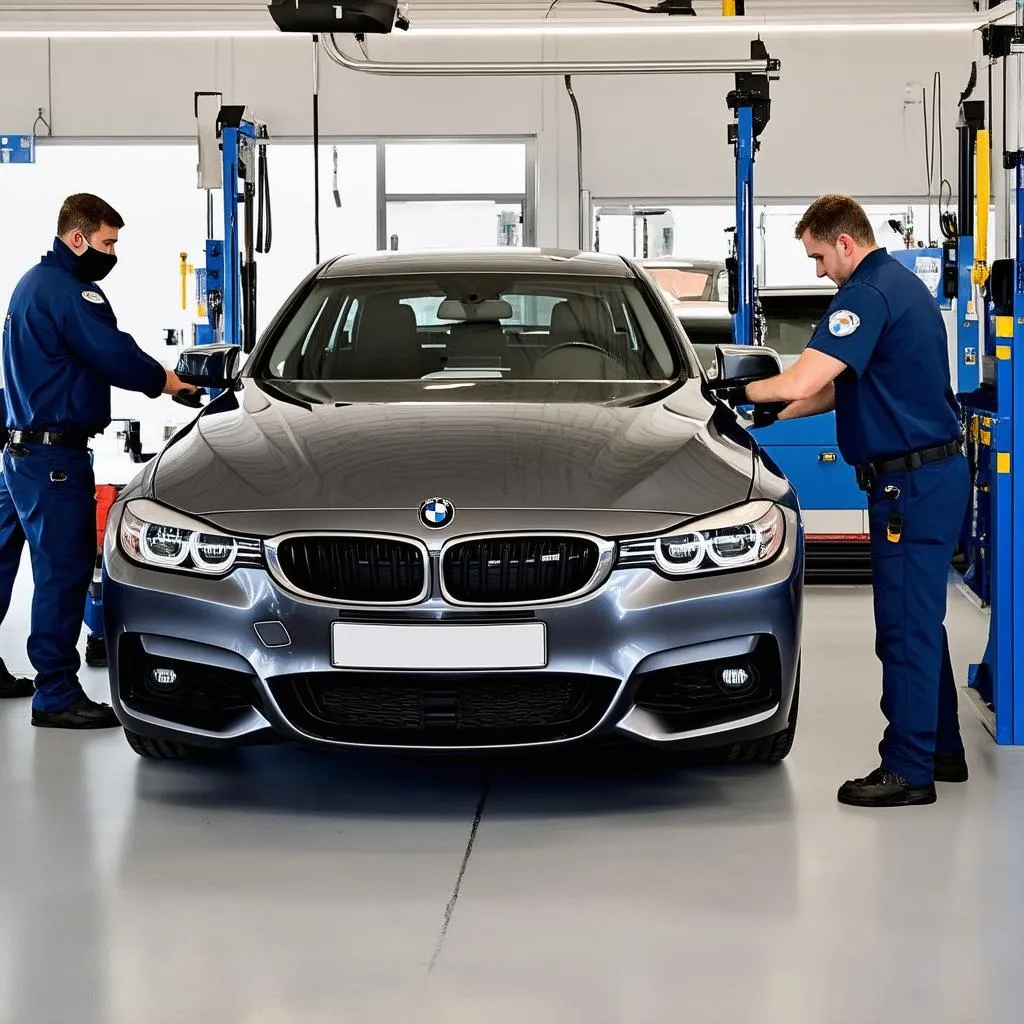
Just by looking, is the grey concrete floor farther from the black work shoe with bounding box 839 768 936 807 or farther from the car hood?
the car hood

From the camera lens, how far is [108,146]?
1414cm

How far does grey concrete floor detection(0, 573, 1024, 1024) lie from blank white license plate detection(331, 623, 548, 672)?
42 cm

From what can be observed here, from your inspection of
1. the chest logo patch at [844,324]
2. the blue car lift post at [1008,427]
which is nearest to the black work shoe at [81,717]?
the chest logo patch at [844,324]

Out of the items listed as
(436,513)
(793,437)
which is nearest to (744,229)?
(793,437)

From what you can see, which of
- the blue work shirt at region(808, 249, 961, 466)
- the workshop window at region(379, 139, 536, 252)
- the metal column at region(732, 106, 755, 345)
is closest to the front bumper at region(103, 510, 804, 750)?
the blue work shirt at region(808, 249, 961, 466)

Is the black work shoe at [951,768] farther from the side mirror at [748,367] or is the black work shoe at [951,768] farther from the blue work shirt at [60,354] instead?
the blue work shirt at [60,354]

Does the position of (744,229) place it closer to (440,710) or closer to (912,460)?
(912,460)

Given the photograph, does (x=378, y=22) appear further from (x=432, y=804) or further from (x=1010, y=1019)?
(x=1010, y=1019)

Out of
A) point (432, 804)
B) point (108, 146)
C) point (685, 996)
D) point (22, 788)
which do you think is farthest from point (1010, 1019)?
point (108, 146)

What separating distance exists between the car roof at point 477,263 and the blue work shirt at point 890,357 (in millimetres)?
1209

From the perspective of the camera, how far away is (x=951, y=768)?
4109 millimetres

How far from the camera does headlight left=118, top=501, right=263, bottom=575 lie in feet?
11.6

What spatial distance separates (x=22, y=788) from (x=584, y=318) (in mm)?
2040

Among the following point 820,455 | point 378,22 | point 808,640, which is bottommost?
point 808,640
